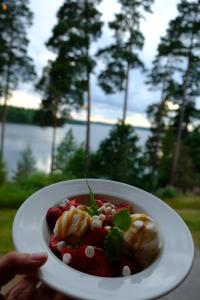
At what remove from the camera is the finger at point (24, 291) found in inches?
34.0

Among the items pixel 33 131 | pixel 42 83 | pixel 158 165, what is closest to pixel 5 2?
pixel 42 83

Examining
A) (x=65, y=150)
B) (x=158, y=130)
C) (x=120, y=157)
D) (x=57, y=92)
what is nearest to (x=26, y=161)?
(x=65, y=150)

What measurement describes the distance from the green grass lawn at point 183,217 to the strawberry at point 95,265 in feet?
3.20

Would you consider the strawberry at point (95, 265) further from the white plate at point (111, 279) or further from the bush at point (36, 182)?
the bush at point (36, 182)

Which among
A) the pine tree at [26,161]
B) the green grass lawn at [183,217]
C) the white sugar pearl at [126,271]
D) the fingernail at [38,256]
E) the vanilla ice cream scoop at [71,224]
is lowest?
the pine tree at [26,161]

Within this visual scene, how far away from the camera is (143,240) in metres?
0.82

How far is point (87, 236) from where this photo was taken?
2.82 feet

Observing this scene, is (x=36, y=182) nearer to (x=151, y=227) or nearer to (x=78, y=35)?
(x=78, y=35)

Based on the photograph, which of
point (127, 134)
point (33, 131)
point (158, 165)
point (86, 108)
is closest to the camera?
point (86, 108)

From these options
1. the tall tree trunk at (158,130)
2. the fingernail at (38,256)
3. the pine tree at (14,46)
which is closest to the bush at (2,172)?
the pine tree at (14,46)

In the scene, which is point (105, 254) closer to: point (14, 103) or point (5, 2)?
point (5, 2)

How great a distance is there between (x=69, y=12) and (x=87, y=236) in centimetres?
814

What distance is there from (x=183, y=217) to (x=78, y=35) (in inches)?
209

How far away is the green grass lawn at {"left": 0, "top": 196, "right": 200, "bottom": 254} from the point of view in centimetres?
294
